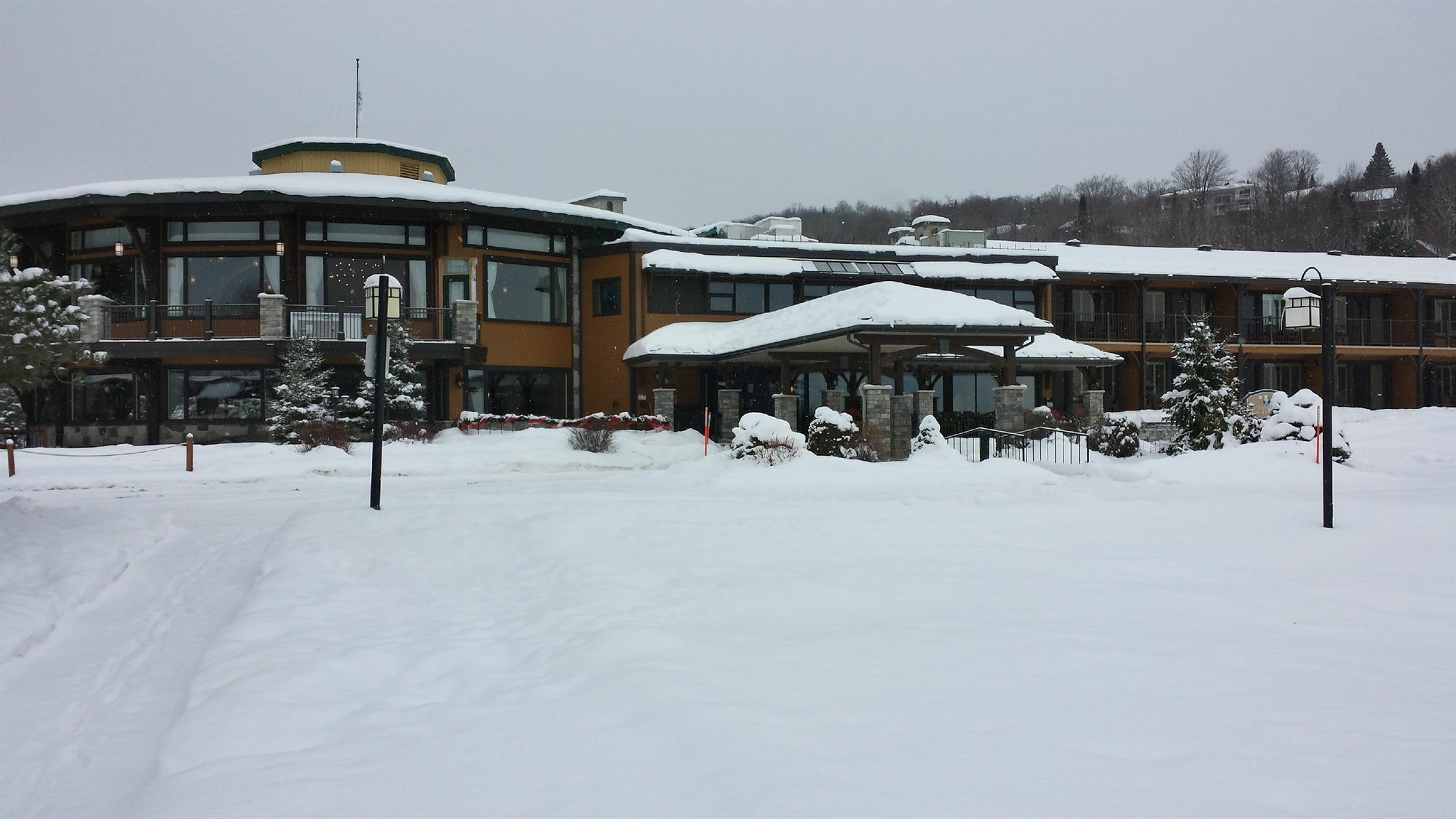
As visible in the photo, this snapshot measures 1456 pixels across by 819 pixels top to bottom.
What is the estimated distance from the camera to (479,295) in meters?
28.1

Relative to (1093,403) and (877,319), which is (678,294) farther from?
(1093,403)

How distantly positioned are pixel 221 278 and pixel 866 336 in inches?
776

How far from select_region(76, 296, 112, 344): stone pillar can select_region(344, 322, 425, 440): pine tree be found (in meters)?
7.33

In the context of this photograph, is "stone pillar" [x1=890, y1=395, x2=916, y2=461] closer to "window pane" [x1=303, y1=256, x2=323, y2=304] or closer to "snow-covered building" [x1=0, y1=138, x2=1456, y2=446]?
"snow-covered building" [x1=0, y1=138, x2=1456, y2=446]

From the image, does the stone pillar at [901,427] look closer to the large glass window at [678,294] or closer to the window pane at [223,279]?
the large glass window at [678,294]

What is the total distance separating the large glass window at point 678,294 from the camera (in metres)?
29.8

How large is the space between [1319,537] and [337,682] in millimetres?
10919

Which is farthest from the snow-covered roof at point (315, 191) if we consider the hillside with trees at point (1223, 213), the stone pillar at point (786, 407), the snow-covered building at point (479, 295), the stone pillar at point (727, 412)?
the hillside with trees at point (1223, 213)

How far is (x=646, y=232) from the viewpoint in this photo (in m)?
30.0

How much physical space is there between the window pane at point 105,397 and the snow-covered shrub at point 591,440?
14.4 m

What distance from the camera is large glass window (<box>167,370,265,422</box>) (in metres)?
26.3

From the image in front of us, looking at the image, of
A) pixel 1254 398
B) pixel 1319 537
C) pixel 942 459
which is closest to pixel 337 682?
pixel 1319 537

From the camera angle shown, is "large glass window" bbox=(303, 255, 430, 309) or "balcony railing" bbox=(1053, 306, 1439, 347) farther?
"balcony railing" bbox=(1053, 306, 1439, 347)

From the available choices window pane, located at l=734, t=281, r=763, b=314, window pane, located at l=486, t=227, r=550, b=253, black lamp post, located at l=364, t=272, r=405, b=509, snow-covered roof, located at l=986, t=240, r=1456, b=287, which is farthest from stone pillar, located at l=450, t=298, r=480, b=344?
snow-covered roof, located at l=986, t=240, r=1456, b=287
